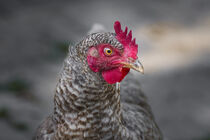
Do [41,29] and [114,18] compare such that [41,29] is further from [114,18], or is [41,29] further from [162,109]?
[162,109]

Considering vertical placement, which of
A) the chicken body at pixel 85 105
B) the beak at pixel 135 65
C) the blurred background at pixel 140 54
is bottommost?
the chicken body at pixel 85 105

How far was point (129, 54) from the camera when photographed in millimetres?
1875

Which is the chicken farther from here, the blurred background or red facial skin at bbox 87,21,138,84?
the blurred background

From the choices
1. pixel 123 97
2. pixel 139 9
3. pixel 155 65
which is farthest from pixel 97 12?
pixel 123 97

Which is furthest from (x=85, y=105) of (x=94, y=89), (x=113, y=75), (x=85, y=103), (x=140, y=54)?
(x=140, y=54)

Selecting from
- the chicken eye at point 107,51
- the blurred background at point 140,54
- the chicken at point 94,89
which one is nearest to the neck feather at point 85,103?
the chicken at point 94,89

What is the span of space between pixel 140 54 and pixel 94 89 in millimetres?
2949

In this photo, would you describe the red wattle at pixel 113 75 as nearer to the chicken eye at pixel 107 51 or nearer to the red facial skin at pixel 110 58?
the red facial skin at pixel 110 58

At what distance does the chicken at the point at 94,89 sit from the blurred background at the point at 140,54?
162cm

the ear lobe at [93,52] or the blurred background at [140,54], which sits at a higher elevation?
the blurred background at [140,54]

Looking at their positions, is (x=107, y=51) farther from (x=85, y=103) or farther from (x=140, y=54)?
(x=140, y=54)

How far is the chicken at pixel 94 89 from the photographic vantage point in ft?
6.15

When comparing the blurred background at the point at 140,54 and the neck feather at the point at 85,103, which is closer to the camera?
the neck feather at the point at 85,103

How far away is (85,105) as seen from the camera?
1.97 metres
